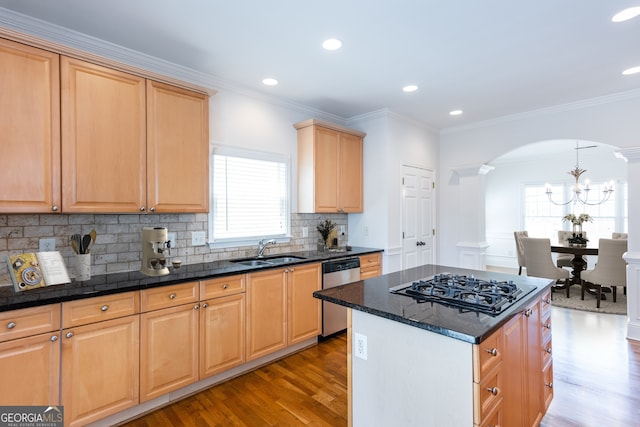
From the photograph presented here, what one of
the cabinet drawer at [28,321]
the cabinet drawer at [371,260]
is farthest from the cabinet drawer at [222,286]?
the cabinet drawer at [371,260]

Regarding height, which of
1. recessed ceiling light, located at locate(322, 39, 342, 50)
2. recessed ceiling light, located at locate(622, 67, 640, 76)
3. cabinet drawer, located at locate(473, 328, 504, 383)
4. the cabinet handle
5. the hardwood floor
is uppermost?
recessed ceiling light, located at locate(622, 67, 640, 76)

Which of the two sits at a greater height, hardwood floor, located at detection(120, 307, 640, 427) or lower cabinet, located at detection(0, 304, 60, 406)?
lower cabinet, located at detection(0, 304, 60, 406)

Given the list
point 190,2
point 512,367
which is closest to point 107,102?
point 190,2

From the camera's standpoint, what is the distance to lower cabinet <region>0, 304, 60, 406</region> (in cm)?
171

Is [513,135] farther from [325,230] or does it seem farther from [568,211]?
[568,211]

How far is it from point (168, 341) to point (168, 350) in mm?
66

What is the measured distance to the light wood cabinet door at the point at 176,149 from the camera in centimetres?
248

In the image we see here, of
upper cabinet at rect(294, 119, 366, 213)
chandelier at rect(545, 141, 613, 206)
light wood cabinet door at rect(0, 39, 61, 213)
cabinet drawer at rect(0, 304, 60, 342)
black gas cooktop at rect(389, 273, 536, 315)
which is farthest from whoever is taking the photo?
chandelier at rect(545, 141, 613, 206)

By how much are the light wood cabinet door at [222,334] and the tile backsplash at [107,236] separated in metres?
0.66

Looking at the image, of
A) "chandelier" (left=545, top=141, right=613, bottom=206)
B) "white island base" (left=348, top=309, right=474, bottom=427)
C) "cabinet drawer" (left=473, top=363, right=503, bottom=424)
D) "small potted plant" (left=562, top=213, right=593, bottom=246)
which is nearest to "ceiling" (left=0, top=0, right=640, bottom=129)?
"white island base" (left=348, top=309, right=474, bottom=427)

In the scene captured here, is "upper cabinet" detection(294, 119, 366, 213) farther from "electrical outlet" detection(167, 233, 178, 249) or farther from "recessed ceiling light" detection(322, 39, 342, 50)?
"electrical outlet" detection(167, 233, 178, 249)

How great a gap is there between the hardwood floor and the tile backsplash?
1.16 metres

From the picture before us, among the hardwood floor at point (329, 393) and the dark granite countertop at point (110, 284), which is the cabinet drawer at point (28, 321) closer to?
the dark granite countertop at point (110, 284)

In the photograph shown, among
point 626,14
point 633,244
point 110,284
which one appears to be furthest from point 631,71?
point 110,284
